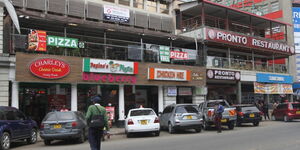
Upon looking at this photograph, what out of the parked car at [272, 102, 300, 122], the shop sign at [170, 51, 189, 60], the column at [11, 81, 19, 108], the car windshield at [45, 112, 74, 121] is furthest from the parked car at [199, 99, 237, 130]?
the column at [11, 81, 19, 108]

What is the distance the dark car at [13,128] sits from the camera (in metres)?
11.7

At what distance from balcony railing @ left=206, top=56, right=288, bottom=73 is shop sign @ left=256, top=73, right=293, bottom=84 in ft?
2.24

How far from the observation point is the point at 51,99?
20.3m

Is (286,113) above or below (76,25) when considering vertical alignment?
below

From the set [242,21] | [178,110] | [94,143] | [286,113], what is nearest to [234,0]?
[242,21]

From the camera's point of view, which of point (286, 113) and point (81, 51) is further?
point (286, 113)

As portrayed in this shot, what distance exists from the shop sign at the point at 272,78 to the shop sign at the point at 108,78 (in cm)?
1587

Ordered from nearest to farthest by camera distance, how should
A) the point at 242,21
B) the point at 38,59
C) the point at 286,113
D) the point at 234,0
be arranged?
the point at 38,59, the point at 286,113, the point at 242,21, the point at 234,0

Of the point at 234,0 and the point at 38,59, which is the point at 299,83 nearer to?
the point at 234,0

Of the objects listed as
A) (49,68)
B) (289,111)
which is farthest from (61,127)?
(289,111)

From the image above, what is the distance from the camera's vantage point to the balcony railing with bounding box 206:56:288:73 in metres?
27.7

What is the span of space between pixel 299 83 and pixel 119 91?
106 ft

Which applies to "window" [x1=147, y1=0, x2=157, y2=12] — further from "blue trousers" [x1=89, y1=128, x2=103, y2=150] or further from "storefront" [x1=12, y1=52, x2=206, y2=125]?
"blue trousers" [x1=89, y1=128, x2=103, y2=150]

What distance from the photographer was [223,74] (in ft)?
91.1
